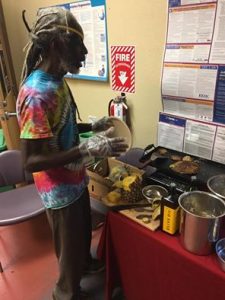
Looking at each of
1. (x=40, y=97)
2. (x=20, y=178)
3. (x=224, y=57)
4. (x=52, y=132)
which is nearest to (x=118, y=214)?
(x=52, y=132)

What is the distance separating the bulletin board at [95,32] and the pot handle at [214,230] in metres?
1.16

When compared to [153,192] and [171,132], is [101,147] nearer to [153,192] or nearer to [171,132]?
[153,192]

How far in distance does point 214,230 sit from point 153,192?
0.36 m

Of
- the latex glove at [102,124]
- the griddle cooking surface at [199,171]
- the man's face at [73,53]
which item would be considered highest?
the man's face at [73,53]

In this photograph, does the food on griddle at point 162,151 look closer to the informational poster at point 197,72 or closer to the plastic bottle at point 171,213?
the informational poster at point 197,72

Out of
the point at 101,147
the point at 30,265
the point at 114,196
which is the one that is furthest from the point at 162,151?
the point at 30,265

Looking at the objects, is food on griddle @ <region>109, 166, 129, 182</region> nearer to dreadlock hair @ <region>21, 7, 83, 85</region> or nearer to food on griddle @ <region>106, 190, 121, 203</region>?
food on griddle @ <region>106, 190, 121, 203</region>

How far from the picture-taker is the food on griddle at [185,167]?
→ 3.89 feet

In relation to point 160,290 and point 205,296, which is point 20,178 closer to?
point 160,290

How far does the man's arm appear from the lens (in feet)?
2.94

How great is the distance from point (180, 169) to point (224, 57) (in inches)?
21.3

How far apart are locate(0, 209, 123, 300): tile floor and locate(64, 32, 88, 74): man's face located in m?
1.23

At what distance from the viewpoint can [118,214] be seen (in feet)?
3.71

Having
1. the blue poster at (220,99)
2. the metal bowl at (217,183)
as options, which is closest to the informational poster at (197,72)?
the blue poster at (220,99)
